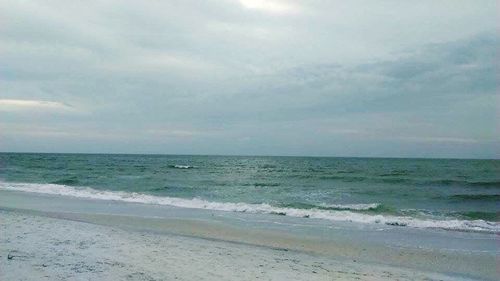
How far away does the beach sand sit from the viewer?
698 centimetres

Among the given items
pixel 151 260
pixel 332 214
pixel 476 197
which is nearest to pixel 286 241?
pixel 151 260

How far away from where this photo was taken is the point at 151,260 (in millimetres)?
8125

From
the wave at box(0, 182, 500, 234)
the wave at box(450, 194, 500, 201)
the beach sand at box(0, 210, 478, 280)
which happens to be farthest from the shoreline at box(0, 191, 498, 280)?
the wave at box(450, 194, 500, 201)

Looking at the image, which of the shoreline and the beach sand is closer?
the beach sand

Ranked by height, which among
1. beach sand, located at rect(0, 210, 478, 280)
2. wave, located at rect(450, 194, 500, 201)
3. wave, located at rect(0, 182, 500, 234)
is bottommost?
wave, located at rect(0, 182, 500, 234)

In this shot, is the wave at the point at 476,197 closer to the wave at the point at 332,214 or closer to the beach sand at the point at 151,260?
the wave at the point at 332,214

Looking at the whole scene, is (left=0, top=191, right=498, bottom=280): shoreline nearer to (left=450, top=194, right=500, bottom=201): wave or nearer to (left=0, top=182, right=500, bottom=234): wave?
(left=0, top=182, right=500, bottom=234): wave

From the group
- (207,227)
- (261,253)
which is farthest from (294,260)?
(207,227)

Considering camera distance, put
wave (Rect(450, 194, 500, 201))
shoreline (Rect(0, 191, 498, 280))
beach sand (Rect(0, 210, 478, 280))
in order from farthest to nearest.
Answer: wave (Rect(450, 194, 500, 201))
shoreline (Rect(0, 191, 498, 280))
beach sand (Rect(0, 210, 478, 280))

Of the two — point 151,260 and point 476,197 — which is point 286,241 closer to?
point 151,260

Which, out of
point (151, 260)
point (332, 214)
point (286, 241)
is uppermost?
point (151, 260)

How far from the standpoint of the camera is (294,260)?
361 inches

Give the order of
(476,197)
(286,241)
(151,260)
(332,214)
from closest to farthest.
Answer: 1. (151,260)
2. (286,241)
3. (332,214)
4. (476,197)

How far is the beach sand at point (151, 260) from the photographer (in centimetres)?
698
